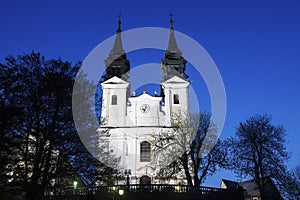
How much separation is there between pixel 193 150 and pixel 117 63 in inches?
963

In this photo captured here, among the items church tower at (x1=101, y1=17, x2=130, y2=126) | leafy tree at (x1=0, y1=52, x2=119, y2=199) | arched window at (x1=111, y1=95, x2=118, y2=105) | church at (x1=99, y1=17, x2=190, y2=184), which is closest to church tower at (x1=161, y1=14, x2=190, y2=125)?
church at (x1=99, y1=17, x2=190, y2=184)

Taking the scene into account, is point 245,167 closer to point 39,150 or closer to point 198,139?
point 198,139

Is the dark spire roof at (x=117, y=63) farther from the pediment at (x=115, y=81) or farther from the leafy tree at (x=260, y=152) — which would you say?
the leafy tree at (x=260, y=152)

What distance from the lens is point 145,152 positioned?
4062cm

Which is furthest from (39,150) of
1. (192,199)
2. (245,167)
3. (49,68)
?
(245,167)

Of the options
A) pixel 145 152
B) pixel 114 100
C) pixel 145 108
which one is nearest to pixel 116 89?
pixel 114 100

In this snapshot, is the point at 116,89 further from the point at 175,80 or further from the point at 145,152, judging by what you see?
the point at 145,152

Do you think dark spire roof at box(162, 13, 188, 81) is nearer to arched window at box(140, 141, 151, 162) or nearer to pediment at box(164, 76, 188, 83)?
pediment at box(164, 76, 188, 83)

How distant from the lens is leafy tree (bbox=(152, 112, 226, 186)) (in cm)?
2412

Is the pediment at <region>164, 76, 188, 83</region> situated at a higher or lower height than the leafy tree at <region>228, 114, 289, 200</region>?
higher

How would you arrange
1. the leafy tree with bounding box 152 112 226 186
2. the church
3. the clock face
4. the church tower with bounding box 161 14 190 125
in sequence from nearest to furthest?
the leafy tree with bounding box 152 112 226 186, the church, the church tower with bounding box 161 14 190 125, the clock face

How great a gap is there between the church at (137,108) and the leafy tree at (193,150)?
12068 millimetres

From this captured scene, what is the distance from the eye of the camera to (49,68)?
55.9 feet

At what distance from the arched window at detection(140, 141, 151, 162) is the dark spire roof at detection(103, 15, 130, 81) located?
966 centimetres
